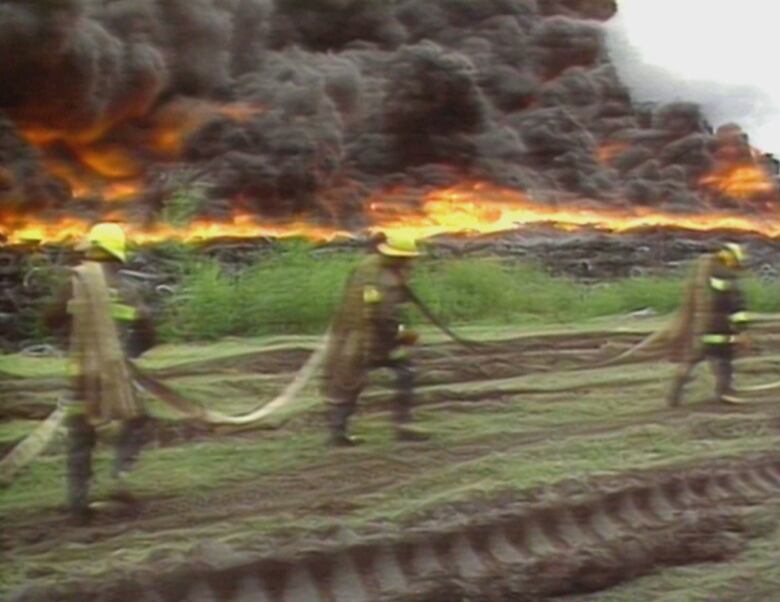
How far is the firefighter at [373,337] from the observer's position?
8.88 ft

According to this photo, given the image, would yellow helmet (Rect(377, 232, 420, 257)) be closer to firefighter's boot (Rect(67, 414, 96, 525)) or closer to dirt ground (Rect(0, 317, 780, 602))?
dirt ground (Rect(0, 317, 780, 602))

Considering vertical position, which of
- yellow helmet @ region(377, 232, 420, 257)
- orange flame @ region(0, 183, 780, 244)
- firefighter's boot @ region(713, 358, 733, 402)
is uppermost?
orange flame @ region(0, 183, 780, 244)

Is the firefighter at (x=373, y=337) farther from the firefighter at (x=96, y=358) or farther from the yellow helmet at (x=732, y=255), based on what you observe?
the yellow helmet at (x=732, y=255)

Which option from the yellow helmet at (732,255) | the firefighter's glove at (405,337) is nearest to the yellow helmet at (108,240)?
the firefighter's glove at (405,337)

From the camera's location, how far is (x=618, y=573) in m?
2.86

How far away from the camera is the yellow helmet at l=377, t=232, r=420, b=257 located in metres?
2.77

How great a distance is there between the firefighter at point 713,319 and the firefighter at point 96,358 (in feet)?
4.24

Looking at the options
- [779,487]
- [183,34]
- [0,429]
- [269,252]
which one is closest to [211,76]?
[183,34]

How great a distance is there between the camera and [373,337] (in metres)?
2.74

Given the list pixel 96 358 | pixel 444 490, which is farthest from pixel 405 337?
pixel 96 358

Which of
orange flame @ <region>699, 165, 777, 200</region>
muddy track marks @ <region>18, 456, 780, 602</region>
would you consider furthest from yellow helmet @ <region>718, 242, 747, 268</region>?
muddy track marks @ <region>18, 456, 780, 602</region>

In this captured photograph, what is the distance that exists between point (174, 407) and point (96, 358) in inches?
7.4

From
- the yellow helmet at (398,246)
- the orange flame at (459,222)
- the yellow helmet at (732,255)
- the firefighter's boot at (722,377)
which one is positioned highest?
the orange flame at (459,222)

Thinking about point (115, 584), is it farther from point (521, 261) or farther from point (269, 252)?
point (521, 261)
